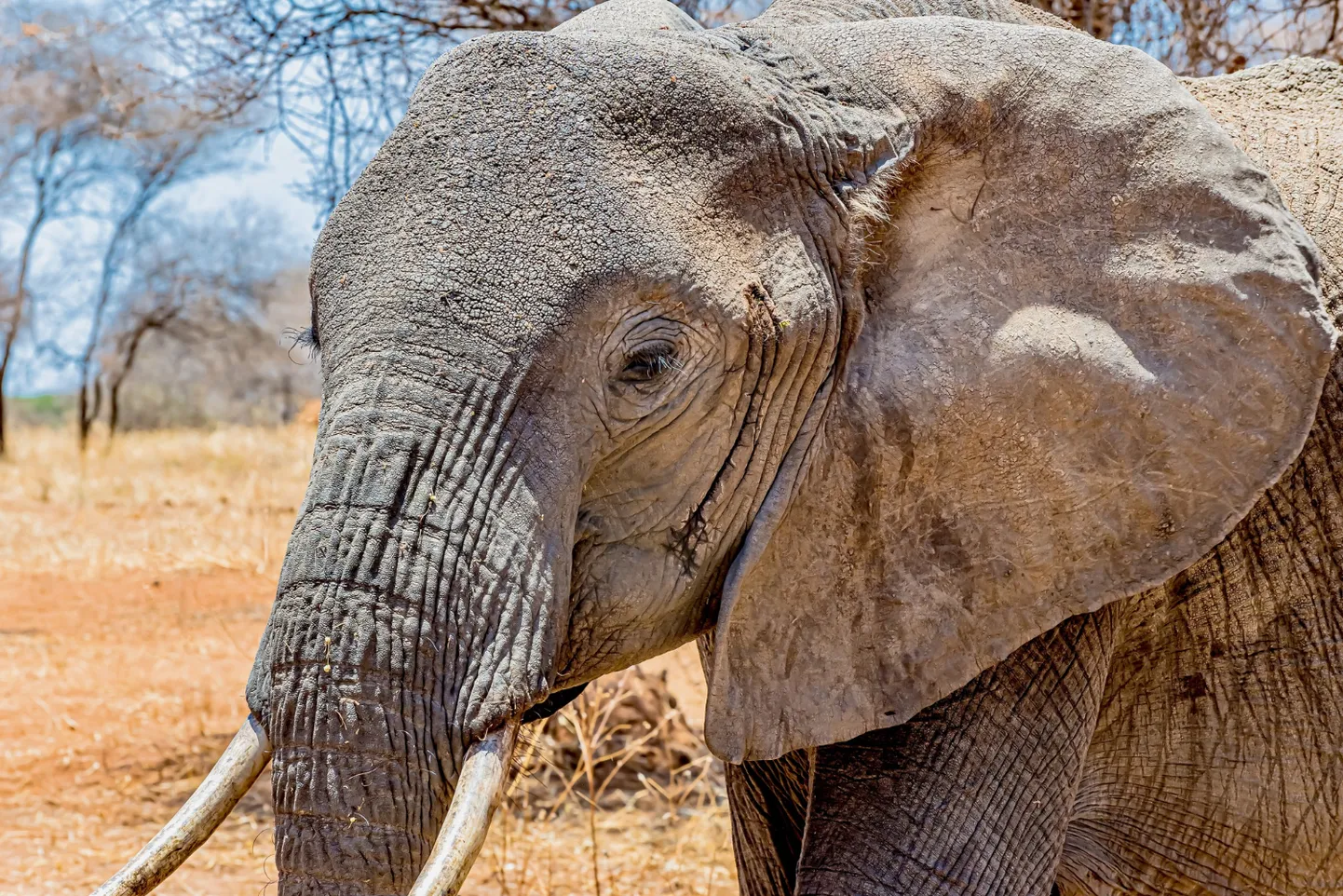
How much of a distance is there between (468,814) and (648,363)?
0.65m

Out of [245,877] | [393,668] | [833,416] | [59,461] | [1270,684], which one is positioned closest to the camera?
[393,668]

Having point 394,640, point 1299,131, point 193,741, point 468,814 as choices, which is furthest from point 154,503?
point 468,814

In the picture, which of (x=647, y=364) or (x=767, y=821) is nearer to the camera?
(x=647, y=364)

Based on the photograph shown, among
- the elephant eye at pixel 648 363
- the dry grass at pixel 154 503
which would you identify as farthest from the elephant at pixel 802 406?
the dry grass at pixel 154 503

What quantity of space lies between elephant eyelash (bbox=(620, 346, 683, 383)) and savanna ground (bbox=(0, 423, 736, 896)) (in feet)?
1.87

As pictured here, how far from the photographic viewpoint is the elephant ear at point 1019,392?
216cm

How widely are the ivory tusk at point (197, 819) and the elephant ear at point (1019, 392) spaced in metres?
0.67

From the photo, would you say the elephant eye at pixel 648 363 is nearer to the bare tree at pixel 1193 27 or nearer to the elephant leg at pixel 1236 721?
the elephant leg at pixel 1236 721

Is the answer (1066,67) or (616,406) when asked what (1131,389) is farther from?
(616,406)

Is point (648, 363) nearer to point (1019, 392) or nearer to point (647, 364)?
point (647, 364)

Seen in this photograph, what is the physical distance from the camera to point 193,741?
6.09 metres

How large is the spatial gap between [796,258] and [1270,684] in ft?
3.93

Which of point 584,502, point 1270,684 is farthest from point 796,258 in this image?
point 1270,684

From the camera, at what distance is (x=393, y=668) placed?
70.7 inches
